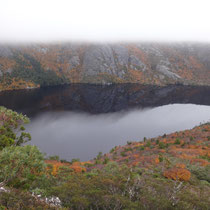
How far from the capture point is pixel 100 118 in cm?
8138

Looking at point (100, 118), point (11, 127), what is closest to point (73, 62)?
point (100, 118)

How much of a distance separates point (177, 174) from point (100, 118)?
59.7 m

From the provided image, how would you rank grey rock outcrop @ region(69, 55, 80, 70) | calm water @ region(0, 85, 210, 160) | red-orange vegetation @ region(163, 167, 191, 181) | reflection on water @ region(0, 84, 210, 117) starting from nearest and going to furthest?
red-orange vegetation @ region(163, 167, 191, 181) < calm water @ region(0, 85, 210, 160) < reflection on water @ region(0, 84, 210, 117) < grey rock outcrop @ region(69, 55, 80, 70)

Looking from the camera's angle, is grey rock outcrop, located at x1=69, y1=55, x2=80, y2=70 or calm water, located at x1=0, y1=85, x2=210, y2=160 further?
grey rock outcrop, located at x1=69, y1=55, x2=80, y2=70

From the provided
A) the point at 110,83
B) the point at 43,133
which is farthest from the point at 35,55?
the point at 43,133

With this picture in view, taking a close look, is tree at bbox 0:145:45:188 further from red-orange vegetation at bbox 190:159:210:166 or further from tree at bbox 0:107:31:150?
red-orange vegetation at bbox 190:159:210:166

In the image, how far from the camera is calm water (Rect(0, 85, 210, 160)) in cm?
5617

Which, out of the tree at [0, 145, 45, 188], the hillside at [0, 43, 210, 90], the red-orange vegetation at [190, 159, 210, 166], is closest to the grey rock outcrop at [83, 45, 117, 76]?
the hillside at [0, 43, 210, 90]

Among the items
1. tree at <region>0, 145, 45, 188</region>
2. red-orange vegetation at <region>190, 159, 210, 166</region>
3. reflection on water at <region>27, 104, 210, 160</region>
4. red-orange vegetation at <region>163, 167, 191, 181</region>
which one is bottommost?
reflection on water at <region>27, 104, 210, 160</region>

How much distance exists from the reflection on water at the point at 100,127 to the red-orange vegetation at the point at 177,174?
1108 inches

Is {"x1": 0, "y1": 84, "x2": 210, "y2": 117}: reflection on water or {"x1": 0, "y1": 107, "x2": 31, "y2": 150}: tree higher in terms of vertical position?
{"x1": 0, "y1": 107, "x2": 31, "y2": 150}: tree

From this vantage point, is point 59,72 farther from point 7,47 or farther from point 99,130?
point 99,130

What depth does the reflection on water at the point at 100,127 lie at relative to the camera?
176 feet

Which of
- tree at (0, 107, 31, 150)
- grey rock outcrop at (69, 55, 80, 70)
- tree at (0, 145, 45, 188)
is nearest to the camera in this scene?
tree at (0, 145, 45, 188)
